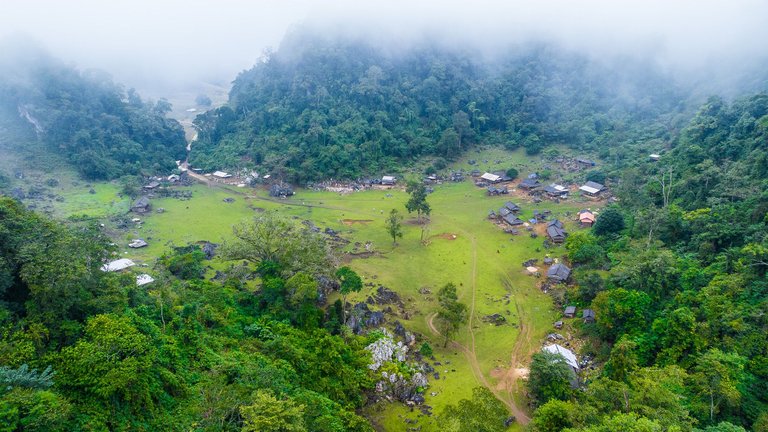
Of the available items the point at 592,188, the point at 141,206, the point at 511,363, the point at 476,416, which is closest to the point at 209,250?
the point at 141,206

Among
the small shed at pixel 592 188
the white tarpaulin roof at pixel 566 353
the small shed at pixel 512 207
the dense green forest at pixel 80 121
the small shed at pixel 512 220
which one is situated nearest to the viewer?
the white tarpaulin roof at pixel 566 353

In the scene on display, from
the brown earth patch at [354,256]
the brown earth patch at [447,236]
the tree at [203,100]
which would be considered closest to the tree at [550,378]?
the brown earth patch at [354,256]

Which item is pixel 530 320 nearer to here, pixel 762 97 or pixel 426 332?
pixel 426 332

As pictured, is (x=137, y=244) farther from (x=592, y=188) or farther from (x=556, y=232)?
(x=592, y=188)

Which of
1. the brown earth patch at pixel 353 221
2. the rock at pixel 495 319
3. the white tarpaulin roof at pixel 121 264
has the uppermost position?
the white tarpaulin roof at pixel 121 264

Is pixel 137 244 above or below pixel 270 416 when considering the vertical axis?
below

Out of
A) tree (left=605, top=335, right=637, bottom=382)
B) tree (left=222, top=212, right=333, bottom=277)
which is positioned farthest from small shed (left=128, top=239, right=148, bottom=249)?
tree (left=605, top=335, right=637, bottom=382)

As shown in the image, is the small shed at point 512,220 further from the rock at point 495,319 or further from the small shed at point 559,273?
the rock at point 495,319
